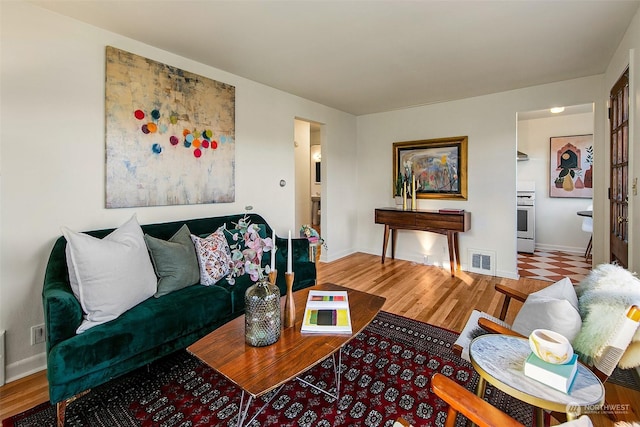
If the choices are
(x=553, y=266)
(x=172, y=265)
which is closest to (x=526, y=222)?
(x=553, y=266)

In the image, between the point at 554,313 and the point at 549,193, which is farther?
the point at 549,193

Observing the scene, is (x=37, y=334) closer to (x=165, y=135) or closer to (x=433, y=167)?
(x=165, y=135)

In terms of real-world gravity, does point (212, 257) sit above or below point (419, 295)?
above

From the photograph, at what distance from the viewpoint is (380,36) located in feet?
8.10

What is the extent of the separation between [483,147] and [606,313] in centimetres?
337

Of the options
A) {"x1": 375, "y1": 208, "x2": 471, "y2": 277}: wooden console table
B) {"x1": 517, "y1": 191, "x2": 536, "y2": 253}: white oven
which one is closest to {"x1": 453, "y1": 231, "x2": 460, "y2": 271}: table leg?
{"x1": 375, "y1": 208, "x2": 471, "y2": 277}: wooden console table

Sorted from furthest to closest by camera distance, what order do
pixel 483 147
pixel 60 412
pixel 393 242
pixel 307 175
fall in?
pixel 307 175 → pixel 393 242 → pixel 483 147 → pixel 60 412

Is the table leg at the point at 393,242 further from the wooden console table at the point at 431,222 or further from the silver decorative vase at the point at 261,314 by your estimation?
the silver decorative vase at the point at 261,314

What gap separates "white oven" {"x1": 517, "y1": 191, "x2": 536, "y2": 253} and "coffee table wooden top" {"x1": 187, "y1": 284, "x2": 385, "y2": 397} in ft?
16.2

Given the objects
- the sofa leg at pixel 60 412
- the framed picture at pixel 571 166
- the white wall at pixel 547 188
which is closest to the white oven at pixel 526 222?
the white wall at pixel 547 188

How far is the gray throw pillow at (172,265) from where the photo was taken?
7.06 feet

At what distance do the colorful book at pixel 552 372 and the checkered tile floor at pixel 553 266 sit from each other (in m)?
3.49

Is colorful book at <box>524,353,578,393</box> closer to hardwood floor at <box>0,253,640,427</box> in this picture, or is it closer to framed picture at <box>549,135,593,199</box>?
hardwood floor at <box>0,253,640,427</box>

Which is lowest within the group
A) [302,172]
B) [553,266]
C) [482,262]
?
[553,266]
